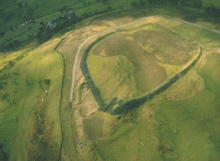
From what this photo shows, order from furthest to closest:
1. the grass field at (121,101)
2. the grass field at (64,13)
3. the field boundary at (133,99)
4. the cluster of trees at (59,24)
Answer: the cluster of trees at (59,24)
the grass field at (64,13)
the field boundary at (133,99)
the grass field at (121,101)

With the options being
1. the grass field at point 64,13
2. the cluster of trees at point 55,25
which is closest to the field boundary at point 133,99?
the grass field at point 64,13

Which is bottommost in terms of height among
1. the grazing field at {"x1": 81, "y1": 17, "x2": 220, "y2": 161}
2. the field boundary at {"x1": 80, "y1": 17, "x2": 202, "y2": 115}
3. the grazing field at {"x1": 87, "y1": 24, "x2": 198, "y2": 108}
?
the grazing field at {"x1": 81, "y1": 17, "x2": 220, "y2": 161}

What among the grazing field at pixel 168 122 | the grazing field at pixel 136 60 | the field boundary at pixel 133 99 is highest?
the grazing field at pixel 136 60

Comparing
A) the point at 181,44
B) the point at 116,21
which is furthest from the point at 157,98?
the point at 116,21

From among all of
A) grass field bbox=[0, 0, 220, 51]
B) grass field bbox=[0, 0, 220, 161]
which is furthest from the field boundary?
grass field bbox=[0, 0, 220, 51]

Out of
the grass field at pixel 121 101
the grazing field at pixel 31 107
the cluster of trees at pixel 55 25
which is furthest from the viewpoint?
the cluster of trees at pixel 55 25

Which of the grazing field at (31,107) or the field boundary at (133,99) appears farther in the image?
the grazing field at (31,107)

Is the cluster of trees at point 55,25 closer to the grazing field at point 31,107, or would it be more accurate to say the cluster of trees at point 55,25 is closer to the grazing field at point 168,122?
the grazing field at point 31,107

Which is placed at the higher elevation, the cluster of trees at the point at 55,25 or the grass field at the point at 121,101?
the cluster of trees at the point at 55,25

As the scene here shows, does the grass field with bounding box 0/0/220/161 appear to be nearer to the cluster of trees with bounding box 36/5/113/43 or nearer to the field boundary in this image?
the field boundary

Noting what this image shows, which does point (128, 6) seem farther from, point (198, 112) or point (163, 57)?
point (198, 112)
